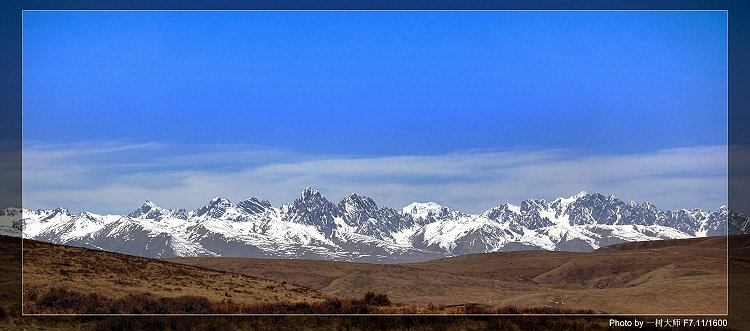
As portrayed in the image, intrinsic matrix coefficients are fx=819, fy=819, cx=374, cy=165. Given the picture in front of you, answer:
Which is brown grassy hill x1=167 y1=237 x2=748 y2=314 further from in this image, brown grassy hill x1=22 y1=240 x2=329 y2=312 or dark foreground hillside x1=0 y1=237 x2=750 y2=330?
brown grassy hill x1=22 y1=240 x2=329 y2=312

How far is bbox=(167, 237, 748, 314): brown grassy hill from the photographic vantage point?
1966 inches

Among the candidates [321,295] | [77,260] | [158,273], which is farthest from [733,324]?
[77,260]

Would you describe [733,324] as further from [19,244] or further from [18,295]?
[19,244]

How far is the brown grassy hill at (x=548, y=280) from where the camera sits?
49.9 m

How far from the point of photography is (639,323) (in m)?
36.8

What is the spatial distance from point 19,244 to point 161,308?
17.3m

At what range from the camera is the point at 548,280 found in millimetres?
92812

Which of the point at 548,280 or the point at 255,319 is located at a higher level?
the point at 255,319

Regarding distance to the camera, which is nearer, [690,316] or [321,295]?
[690,316]

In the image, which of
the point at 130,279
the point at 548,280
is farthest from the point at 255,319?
the point at 548,280

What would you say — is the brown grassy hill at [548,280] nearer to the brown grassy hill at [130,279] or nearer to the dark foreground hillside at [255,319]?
the dark foreground hillside at [255,319]

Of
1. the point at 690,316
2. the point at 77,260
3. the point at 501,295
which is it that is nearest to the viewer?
the point at 690,316

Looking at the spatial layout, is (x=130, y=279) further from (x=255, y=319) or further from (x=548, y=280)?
(x=548, y=280)

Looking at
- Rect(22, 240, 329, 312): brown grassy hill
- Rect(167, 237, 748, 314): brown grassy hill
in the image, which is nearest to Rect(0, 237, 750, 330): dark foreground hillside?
Rect(22, 240, 329, 312): brown grassy hill
